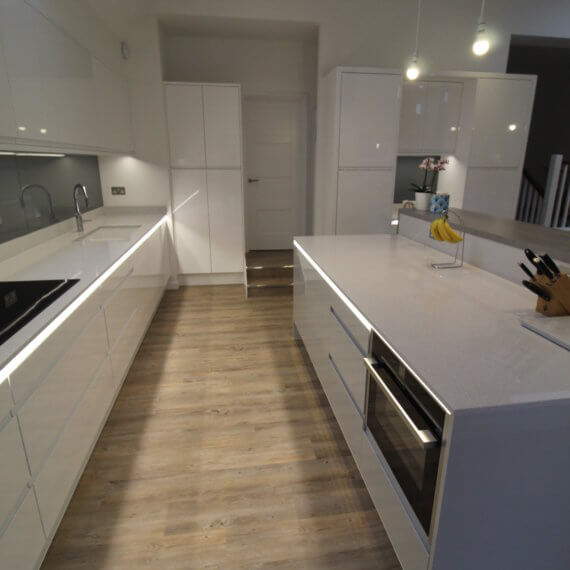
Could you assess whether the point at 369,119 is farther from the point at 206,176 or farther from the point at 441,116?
the point at 206,176

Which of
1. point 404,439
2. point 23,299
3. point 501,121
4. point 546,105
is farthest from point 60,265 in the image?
point 546,105

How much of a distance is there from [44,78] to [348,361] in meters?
2.26

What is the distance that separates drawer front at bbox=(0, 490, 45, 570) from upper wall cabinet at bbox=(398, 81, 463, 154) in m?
4.58

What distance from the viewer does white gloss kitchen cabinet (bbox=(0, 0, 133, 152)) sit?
1914 mm

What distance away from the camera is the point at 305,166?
561 cm

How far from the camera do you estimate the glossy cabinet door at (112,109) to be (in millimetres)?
3234

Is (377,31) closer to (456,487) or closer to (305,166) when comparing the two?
(305,166)

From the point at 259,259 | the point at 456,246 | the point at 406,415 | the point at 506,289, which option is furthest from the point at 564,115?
the point at 406,415

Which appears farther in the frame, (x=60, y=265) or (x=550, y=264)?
(x=60, y=265)

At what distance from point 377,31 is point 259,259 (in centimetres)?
292

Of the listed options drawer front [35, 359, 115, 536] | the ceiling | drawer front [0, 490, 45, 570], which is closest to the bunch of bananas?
drawer front [35, 359, 115, 536]

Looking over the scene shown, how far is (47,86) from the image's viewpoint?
7.53 ft

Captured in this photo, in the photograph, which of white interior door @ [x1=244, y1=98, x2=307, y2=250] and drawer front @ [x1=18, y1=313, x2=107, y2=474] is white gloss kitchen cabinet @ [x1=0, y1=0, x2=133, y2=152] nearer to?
drawer front @ [x1=18, y1=313, x2=107, y2=474]

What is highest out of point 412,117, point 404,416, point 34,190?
point 412,117
